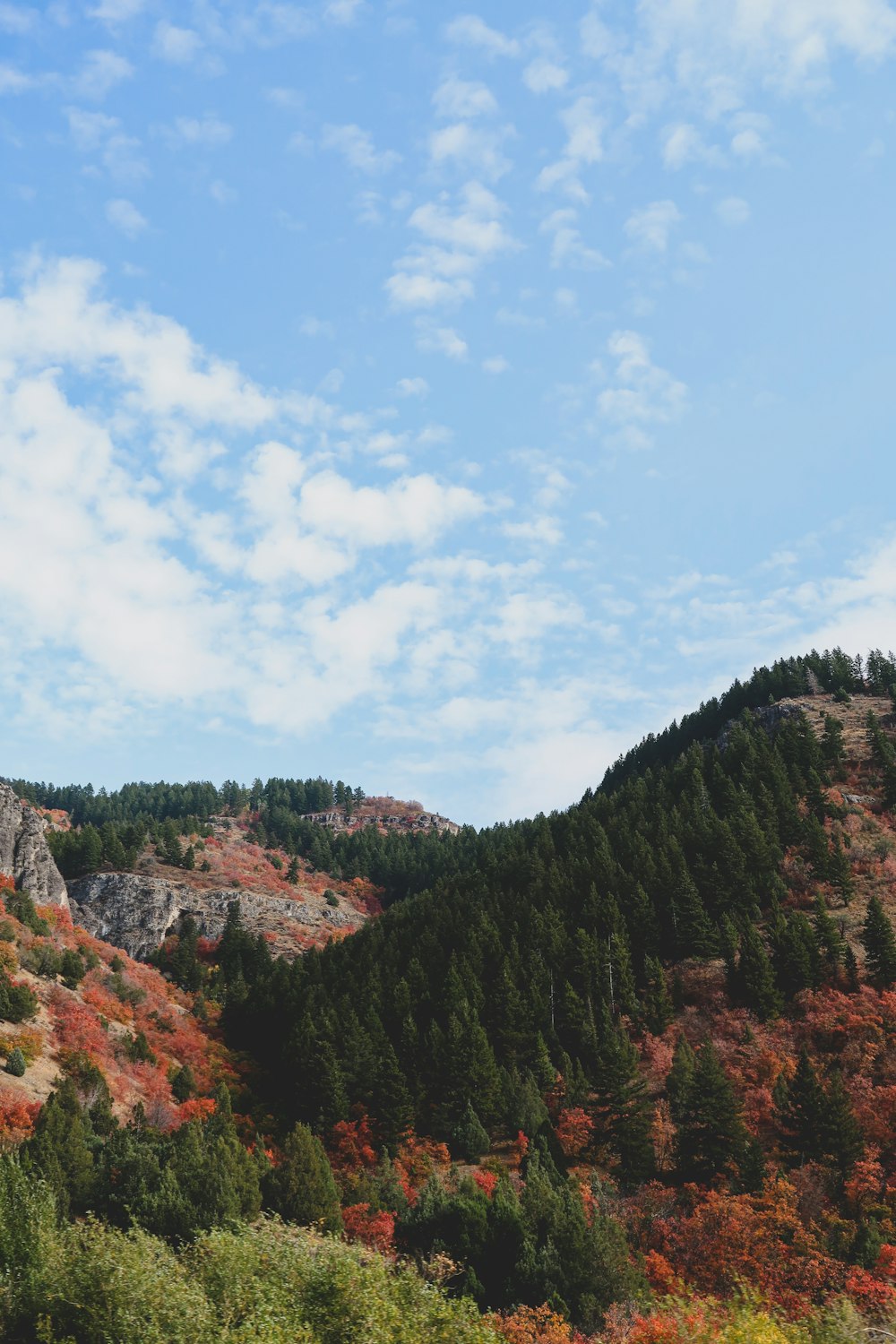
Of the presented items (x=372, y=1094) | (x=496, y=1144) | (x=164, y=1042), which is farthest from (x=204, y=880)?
(x=496, y=1144)

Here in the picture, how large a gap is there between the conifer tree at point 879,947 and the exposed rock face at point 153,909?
10988cm

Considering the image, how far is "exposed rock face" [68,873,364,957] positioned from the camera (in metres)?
143

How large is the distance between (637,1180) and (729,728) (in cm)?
11687

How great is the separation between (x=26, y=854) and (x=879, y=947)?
390 ft

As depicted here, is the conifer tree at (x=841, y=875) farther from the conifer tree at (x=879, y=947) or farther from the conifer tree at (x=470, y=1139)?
the conifer tree at (x=470, y=1139)

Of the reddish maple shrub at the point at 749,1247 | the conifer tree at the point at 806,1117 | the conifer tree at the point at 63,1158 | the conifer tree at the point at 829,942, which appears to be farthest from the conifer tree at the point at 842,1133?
the conifer tree at the point at 63,1158

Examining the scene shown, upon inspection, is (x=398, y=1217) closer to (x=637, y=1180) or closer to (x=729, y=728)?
(x=637, y=1180)

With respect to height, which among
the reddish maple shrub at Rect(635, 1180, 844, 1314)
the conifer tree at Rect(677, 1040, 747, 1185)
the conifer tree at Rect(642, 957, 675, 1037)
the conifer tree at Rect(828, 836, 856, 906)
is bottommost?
the reddish maple shrub at Rect(635, 1180, 844, 1314)

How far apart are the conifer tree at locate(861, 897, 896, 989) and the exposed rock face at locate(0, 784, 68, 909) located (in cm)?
11198

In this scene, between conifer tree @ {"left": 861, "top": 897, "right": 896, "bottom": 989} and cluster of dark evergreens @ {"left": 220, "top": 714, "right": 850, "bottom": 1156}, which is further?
conifer tree @ {"left": 861, "top": 897, "right": 896, "bottom": 989}

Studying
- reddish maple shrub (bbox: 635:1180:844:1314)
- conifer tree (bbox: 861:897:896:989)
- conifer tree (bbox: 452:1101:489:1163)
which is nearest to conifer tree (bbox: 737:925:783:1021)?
conifer tree (bbox: 861:897:896:989)

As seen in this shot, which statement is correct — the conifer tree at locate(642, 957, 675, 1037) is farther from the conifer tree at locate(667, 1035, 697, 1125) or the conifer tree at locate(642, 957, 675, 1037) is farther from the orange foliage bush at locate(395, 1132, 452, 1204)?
the orange foliage bush at locate(395, 1132, 452, 1204)

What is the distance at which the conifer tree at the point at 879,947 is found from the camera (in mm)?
81250

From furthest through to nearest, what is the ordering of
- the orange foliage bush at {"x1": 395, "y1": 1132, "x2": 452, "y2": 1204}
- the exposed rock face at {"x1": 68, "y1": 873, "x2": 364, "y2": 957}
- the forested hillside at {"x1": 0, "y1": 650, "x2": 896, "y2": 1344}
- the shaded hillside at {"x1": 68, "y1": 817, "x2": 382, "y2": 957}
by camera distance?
the shaded hillside at {"x1": 68, "y1": 817, "x2": 382, "y2": 957}
the exposed rock face at {"x1": 68, "y1": 873, "x2": 364, "y2": 957}
the orange foliage bush at {"x1": 395, "y1": 1132, "x2": 452, "y2": 1204}
the forested hillside at {"x1": 0, "y1": 650, "x2": 896, "y2": 1344}
